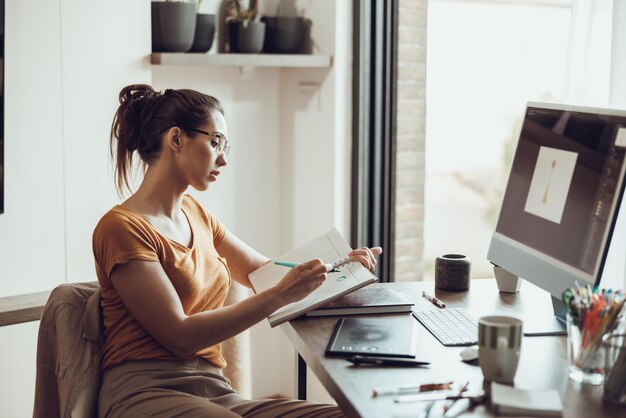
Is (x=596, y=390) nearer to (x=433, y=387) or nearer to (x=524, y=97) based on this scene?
(x=433, y=387)

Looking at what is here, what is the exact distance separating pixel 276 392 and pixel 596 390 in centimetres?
207

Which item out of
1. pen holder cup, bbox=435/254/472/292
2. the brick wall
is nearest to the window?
the brick wall

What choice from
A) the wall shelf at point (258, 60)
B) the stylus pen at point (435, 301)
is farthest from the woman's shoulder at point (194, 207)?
the wall shelf at point (258, 60)

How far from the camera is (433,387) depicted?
1387mm

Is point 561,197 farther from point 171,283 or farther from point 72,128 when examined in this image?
point 72,128

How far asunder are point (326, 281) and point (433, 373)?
1.50 ft

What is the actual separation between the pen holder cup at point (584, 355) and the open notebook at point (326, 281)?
0.45 metres

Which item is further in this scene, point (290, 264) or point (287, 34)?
point (287, 34)

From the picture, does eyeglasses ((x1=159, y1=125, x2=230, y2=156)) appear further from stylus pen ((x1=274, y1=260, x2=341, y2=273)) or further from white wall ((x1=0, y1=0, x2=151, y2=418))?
white wall ((x1=0, y1=0, x2=151, y2=418))

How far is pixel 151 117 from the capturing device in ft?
6.30

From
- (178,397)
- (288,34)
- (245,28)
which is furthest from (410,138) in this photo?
(178,397)

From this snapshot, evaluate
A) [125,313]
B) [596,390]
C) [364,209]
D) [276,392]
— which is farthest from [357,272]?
[276,392]

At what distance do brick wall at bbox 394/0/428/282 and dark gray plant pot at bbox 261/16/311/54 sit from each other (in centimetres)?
35

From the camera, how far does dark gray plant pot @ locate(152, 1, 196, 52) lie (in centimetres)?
276
